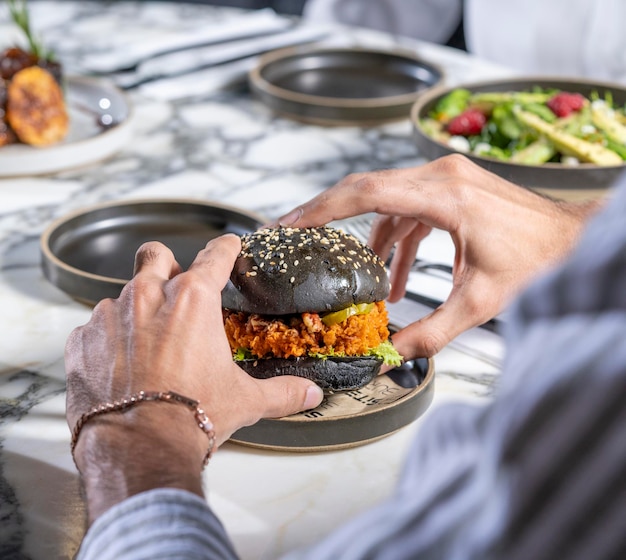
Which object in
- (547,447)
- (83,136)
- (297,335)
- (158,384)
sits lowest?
(83,136)

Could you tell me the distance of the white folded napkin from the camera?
3021mm

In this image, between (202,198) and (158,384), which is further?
(202,198)

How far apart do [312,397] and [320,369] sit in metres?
0.08

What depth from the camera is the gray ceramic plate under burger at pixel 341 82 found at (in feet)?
8.36

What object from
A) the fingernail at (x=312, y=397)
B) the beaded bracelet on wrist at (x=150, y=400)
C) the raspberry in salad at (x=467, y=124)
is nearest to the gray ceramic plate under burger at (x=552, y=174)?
the raspberry in salad at (x=467, y=124)

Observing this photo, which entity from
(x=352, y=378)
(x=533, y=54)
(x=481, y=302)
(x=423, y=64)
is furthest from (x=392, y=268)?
(x=533, y=54)

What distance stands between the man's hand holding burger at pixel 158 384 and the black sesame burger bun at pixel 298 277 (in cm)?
10

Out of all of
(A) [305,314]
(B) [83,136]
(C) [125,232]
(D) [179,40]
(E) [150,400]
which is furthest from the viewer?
(D) [179,40]

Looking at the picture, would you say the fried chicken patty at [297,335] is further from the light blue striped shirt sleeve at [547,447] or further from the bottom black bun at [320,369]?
the light blue striped shirt sleeve at [547,447]

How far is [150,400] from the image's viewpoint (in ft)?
3.18

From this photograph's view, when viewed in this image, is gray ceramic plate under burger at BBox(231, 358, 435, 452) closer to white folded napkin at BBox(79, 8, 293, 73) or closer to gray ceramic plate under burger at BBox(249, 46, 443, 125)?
gray ceramic plate under burger at BBox(249, 46, 443, 125)

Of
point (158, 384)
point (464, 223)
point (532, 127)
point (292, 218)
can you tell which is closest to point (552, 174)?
point (532, 127)

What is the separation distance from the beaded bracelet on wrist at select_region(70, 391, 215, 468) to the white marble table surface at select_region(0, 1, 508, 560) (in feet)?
0.52

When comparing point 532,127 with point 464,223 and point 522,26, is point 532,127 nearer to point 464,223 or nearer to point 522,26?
point 464,223
